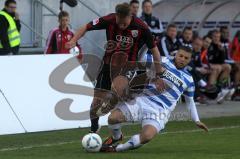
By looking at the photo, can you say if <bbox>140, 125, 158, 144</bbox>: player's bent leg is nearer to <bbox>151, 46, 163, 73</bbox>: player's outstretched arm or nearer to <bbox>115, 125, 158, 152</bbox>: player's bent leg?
<bbox>115, 125, 158, 152</bbox>: player's bent leg

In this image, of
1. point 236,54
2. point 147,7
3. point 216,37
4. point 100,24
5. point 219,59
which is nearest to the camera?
point 100,24

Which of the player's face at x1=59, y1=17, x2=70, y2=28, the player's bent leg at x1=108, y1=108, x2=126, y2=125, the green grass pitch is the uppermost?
the player's face at x1=59, y1=17, x2=70, y2=28

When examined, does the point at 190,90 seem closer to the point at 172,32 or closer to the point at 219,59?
the point at 172,32

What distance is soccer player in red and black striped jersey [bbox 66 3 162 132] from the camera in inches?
490

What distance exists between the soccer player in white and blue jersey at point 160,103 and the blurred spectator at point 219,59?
388 inches

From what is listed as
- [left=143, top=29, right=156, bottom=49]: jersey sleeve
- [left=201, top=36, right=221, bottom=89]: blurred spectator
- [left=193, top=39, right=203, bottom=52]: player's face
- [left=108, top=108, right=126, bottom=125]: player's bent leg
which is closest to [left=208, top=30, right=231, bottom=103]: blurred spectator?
[left=201, top=36, right=221, bottom=89]: blurred spectator

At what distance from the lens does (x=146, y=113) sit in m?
11.4

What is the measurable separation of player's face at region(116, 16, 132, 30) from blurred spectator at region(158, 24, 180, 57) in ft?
22.8

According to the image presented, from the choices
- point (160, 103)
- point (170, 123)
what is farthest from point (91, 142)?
point (170, 123)

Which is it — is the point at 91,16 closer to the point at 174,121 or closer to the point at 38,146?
the point at 174,121

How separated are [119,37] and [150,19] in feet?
20.9

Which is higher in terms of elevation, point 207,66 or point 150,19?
point 150,19

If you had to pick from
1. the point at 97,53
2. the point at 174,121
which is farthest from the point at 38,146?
the point at 97,53

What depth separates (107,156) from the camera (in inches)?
429
